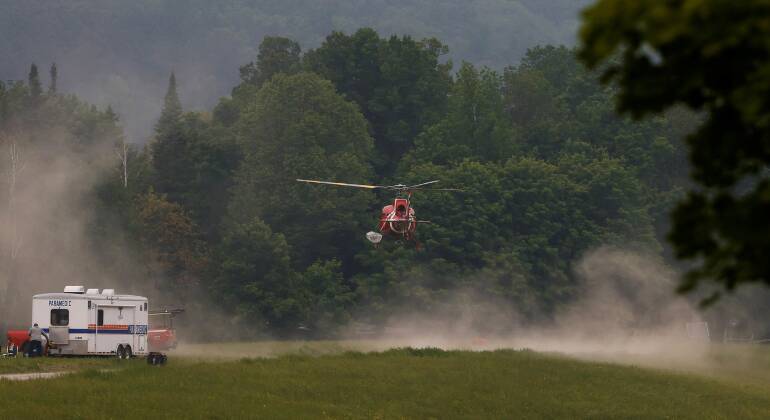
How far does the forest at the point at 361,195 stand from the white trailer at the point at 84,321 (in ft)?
145

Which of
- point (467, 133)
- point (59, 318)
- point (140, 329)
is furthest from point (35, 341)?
point (467, 133)

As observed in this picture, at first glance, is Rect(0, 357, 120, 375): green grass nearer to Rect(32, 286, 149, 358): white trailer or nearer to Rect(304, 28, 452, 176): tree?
Rect(32, 286, 149, 358): white trailer

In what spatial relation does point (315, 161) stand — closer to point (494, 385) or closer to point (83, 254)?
point (83, 254)

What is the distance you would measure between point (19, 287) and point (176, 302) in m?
14.6

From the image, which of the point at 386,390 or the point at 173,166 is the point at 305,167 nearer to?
the point at 173,166

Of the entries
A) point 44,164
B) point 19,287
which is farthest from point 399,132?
point 19,287

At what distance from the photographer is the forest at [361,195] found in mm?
111938

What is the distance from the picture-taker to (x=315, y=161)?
127 meters

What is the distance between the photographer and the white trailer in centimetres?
5928

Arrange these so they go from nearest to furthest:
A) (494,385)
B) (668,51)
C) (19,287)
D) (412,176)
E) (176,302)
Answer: (668,51)
(494,385)
(19,287)
(176,302)
(412,176)

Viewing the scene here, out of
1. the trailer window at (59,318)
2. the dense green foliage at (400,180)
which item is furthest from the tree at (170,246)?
the trailer window at (59,318)

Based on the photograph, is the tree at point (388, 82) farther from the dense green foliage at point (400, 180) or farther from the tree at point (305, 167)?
the tree at point (305, 167)

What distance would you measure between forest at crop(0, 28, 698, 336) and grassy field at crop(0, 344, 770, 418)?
45.3 meters

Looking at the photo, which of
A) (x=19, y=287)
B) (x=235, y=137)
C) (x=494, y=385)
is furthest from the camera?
(x=235, y=137)
